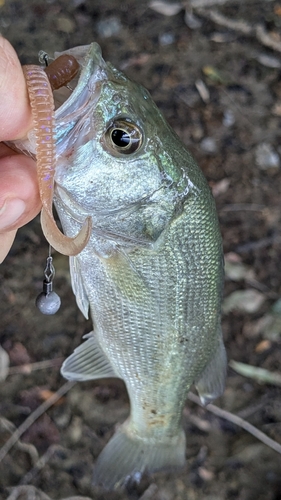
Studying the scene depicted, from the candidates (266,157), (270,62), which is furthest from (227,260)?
(270,62)

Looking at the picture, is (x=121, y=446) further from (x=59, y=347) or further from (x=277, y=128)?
(x=277, y=128)

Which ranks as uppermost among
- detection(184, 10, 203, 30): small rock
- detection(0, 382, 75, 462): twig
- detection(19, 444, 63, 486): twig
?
detection(184, 10, 203, 30): small rock

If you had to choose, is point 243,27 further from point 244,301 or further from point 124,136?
point 124,136

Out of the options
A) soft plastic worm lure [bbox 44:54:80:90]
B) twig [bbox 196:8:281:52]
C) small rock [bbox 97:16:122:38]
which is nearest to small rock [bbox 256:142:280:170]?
twig [bbox 196:8:281:52]

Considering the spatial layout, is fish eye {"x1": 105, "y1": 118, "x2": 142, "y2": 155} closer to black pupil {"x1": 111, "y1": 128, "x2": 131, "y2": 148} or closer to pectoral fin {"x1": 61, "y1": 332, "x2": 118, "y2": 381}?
black pupil {"x1": 111, "y1": 128, "x2": 131, "y2": 148}

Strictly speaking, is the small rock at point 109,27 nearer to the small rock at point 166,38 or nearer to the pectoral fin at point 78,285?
the small rock at point 166,38
